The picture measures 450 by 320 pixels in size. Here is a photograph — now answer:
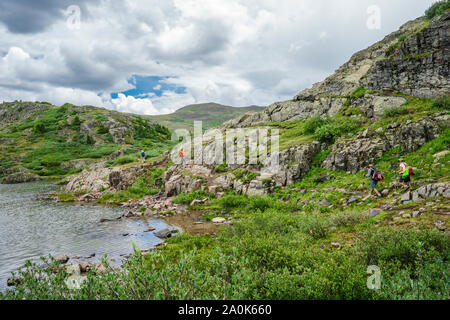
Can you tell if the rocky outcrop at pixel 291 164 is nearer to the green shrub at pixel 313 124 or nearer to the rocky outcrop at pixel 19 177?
the green shrub at pixel 313 124

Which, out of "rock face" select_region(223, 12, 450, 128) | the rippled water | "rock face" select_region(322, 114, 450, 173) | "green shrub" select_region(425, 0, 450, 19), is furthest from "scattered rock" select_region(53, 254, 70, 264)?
"green shrub" select_region(425, 0, 450, 19)

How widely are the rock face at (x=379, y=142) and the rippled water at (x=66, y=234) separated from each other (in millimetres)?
15453

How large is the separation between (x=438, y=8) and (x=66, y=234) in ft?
155

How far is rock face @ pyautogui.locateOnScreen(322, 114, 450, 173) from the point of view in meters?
18.0

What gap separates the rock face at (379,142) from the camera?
18.0m

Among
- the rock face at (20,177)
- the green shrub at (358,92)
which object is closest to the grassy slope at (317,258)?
the green shrub at (358,92)

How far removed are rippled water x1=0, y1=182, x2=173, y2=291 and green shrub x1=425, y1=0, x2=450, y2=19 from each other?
4003cm

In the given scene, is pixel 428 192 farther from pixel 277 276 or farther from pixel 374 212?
pixel 277 276

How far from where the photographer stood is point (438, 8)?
3089 centimetres

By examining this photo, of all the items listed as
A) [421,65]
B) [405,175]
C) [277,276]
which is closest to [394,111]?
[421,65]

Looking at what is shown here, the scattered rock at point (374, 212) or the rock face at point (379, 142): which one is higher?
the rock face at point (379, 142)

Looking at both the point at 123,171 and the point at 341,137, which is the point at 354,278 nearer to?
the point at 341,137
